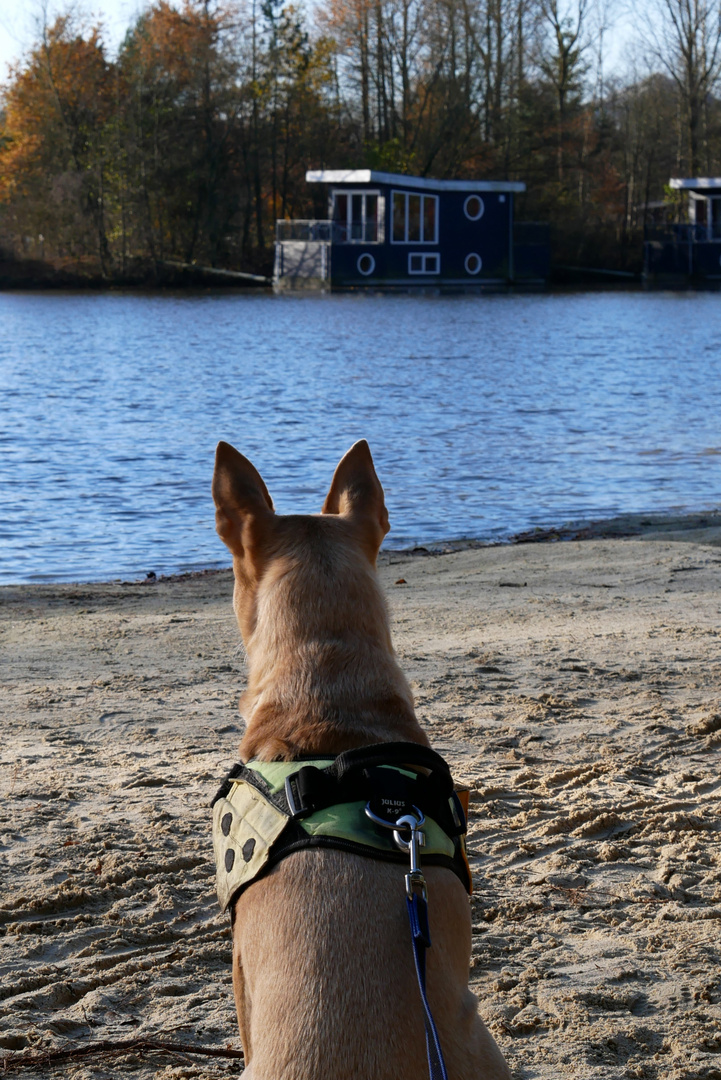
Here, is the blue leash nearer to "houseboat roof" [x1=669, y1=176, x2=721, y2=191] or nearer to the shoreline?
the shoreline

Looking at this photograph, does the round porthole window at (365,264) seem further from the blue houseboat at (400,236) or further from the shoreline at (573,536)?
the shoreline at (573,536)

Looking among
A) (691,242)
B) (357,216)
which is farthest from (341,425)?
(691,242)

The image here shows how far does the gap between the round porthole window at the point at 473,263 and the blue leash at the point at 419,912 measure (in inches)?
2550

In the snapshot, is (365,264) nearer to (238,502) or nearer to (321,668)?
(238,502)

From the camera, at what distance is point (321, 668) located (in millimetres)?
2756

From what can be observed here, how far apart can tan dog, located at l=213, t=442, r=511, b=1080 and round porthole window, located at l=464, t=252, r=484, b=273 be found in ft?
210

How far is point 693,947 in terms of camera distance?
3.69m

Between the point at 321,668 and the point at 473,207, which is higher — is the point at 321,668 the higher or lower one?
the lower one

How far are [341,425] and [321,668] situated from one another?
17.3m

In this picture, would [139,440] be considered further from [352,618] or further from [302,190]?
[302,190]

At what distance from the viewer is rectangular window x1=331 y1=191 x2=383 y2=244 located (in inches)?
2381

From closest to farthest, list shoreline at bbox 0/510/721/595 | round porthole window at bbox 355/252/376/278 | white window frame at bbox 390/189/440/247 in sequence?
1. shoreline at bbox 0/510/721/595
2. round porthole window at bbox 355/252/376/278
3. white window frame at bbox 390/189/440/247

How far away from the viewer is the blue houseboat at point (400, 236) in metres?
60.4

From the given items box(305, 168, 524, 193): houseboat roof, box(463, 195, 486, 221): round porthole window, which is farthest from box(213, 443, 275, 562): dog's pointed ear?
box(463, 195, 486, 221): round porthole window
